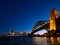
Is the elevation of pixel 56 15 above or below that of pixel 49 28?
above

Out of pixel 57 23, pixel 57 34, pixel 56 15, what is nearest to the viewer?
pixel 57 34

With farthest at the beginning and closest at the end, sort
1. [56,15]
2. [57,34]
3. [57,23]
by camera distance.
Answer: [56,15] → [57,23] → [57,34]

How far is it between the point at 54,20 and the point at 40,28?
28.3 feet

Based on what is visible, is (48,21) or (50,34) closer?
(50,34)

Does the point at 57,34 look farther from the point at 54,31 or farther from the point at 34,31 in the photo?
the point at 34,31

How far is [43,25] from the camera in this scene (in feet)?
251

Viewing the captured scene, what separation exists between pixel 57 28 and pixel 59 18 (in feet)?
12.2

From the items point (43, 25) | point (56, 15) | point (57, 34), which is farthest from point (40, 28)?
point (56, 15)

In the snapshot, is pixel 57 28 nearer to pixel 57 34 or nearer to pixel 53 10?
pixel 57 34

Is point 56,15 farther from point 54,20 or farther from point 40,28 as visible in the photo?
point 40,28

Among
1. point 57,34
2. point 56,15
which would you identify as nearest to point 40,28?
point 57,34

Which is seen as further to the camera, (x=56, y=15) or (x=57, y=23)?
(x=56, y=15)

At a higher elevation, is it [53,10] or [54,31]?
[53,10]

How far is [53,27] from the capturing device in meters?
81.1
